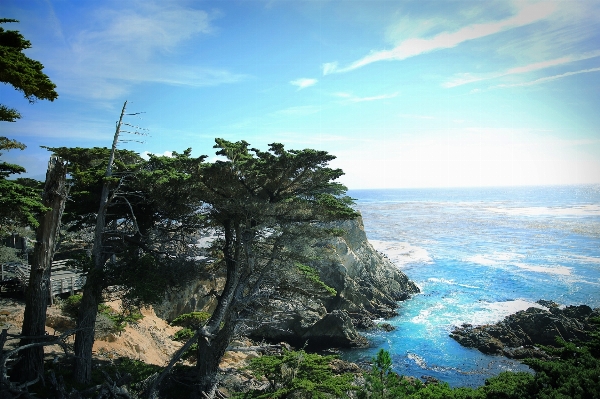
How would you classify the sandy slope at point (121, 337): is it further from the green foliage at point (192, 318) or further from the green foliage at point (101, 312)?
the green foliage at point (192, 318)

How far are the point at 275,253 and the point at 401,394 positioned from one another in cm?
631

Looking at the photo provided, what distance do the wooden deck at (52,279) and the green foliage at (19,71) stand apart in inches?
467

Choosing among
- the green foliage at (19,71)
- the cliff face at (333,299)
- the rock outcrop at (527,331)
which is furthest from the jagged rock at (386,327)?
the green foliage at (19,71)

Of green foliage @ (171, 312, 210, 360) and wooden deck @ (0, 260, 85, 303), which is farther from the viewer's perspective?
wooden deck @ (0, 260, 85, 303)

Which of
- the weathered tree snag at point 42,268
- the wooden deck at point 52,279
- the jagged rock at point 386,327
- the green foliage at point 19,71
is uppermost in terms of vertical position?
the green foliage at point 19,71

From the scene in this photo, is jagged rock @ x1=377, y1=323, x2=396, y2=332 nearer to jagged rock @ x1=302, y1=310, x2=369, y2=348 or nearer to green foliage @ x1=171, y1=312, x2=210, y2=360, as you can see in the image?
jagged rock @ x1=302, y1=310, x2=369, y2=348

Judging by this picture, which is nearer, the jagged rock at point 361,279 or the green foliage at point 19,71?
the green foliage at point 19,71

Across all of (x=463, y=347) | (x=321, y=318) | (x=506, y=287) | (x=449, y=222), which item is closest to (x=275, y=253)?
(x=321, y=318)

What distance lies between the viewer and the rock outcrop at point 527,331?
829 inches

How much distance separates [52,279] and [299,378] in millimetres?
13389

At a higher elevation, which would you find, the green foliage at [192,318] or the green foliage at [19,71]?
the green foliage at [19,71]

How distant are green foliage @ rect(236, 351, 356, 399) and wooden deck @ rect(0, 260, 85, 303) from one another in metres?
10.6

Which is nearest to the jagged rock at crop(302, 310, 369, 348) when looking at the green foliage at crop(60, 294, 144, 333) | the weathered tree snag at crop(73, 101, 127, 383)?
the green foliage at crop(60, 294, 144, 333)

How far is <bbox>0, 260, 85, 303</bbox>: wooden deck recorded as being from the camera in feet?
53.5
